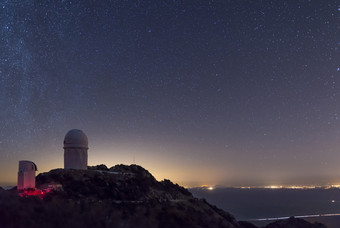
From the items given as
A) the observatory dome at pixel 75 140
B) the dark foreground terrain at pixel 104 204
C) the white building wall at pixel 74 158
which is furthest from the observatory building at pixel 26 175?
the observatory dome at pixel 75 140

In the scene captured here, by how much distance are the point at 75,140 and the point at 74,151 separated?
1.37 metres

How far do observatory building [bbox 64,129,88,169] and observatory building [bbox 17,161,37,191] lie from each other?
715cm

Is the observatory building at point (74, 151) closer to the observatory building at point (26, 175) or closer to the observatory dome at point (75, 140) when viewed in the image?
the observatory dome at point (75, 140)

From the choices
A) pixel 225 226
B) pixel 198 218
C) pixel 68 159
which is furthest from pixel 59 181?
pixel 225 226

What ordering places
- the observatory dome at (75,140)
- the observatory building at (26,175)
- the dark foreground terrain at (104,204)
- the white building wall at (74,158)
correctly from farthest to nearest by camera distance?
the observatory dome at (75,140)
the white building wall at (74,158)
the observatory building at (26,175)
the dark foreground terrain at (104,204)

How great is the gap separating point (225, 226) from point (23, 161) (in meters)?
23.3

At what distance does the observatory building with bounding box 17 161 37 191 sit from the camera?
1156 inches

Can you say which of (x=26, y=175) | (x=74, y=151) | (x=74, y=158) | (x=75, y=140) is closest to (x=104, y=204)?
(x=26, y=175)

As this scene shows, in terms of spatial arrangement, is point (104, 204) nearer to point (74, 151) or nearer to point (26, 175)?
point (26, 175)

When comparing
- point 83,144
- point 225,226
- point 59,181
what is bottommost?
point 225,226

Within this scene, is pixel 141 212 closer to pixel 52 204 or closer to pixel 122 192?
pixel 122 192

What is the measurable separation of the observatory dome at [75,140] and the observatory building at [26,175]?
7.43 meters

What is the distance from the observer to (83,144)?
3816 cm

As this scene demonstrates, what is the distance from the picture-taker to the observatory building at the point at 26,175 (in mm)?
29375
